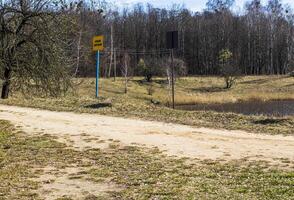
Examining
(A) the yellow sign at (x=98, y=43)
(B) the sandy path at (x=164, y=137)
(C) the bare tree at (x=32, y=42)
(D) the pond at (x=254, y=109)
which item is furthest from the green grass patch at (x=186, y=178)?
(A) the yellow sign at (x=98, y=43)

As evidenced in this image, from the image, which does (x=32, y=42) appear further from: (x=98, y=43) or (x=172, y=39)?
(x=98, y=43)

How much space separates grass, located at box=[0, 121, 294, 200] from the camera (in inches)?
292

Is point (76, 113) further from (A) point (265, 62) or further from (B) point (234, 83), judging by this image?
(A) point (265, 62)

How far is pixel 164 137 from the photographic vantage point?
12.8 meters

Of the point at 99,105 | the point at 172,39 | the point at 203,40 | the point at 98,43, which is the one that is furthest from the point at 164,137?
the point at 203,40

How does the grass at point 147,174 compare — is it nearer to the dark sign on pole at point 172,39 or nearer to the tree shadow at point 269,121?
the tree shadow at point 269,121

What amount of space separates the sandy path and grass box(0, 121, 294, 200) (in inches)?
25.8

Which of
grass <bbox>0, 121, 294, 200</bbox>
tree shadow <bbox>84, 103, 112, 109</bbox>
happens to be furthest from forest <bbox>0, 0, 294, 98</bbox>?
grass <bbox>0, 121, 294, 200</bbox>

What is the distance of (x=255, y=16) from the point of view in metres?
88.2

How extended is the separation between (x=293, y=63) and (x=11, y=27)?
7135cm

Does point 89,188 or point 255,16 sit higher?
point 255,16

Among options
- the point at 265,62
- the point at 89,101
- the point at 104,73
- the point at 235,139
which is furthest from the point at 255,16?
the point at 235,139

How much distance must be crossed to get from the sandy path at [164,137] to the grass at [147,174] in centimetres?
65

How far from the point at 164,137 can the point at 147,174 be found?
414cm
